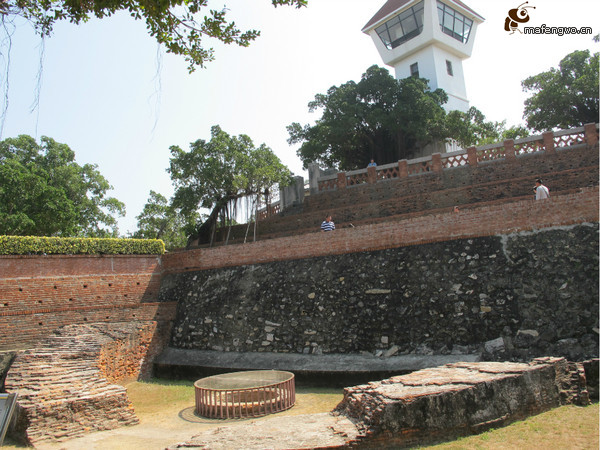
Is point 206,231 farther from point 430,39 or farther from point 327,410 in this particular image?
point 430,39

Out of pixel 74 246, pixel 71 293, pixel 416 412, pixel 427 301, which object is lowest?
pixel 416 412

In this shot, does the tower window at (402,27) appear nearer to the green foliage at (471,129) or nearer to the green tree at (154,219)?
the green foliage at (471,129)

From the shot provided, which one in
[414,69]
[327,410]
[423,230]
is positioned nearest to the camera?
[327,410]

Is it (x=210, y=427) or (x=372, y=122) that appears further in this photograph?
(x=372, y=122)

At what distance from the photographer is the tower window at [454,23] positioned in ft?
80.8

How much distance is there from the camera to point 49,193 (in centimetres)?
1858

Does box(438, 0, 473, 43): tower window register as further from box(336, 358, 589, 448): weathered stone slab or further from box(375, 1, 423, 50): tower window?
box(336, 358, 589, 448): weathered stone slab

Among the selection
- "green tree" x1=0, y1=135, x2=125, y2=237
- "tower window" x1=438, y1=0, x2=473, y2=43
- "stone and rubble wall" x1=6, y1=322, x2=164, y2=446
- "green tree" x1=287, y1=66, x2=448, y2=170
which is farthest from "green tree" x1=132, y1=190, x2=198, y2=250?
"tower window" x1=438, y1=0, x2=473, y2=43

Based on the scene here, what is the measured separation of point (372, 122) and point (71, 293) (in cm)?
1462

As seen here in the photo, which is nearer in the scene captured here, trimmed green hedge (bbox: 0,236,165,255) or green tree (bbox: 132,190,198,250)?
trimmed green hedge (bbox: 0,236,165,255)

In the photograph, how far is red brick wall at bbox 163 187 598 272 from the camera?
8734 millimetres

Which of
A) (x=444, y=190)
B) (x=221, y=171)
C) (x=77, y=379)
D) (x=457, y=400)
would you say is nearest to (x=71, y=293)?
(x=77, y=379)

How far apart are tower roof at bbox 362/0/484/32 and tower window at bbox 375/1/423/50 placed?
1.33 feet

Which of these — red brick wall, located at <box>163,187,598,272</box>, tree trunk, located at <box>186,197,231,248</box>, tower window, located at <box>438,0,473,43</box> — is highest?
tower window, located at <box>438,0,473,43</box>
